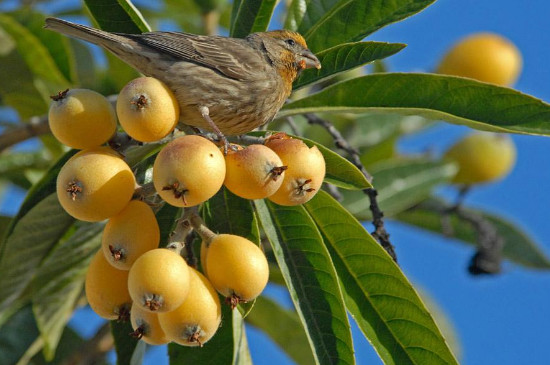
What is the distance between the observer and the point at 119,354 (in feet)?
9.36

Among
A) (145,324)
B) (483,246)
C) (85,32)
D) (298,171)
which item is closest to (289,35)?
(85,32)

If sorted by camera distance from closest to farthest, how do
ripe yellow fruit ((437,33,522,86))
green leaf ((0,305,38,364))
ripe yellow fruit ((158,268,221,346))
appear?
ripe yellow fruit ((158,268,221,346))
green leaf ((0,305,38,364))
ripe yellow fruit ((437,33,522,86))

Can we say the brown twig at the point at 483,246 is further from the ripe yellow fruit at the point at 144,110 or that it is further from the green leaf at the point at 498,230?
the ripe yellow fruit at the point at 144,110

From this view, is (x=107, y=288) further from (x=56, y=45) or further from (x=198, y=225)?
(x=56, y=45)

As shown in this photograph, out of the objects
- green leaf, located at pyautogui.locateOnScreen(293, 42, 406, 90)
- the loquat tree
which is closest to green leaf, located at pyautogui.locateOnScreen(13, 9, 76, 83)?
the loquat tree

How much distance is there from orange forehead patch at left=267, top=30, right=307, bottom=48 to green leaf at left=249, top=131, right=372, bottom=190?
63 cm

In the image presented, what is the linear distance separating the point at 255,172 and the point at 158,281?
1.33 feet

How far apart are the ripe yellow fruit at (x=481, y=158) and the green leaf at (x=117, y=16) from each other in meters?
2.57

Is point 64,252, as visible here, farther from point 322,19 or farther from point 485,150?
point 485,150

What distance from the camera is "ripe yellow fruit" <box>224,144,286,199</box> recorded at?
84.7 inches

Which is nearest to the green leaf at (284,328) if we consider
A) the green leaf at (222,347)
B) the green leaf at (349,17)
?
the green leaf at (222,347)

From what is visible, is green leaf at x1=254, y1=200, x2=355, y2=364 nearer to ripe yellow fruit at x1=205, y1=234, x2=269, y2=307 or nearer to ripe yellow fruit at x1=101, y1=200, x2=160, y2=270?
ripe yellow fruit at x1=205, y1=234, x2=269, y2=307

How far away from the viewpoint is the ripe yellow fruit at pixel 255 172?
2150mm

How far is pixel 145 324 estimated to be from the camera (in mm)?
2201
